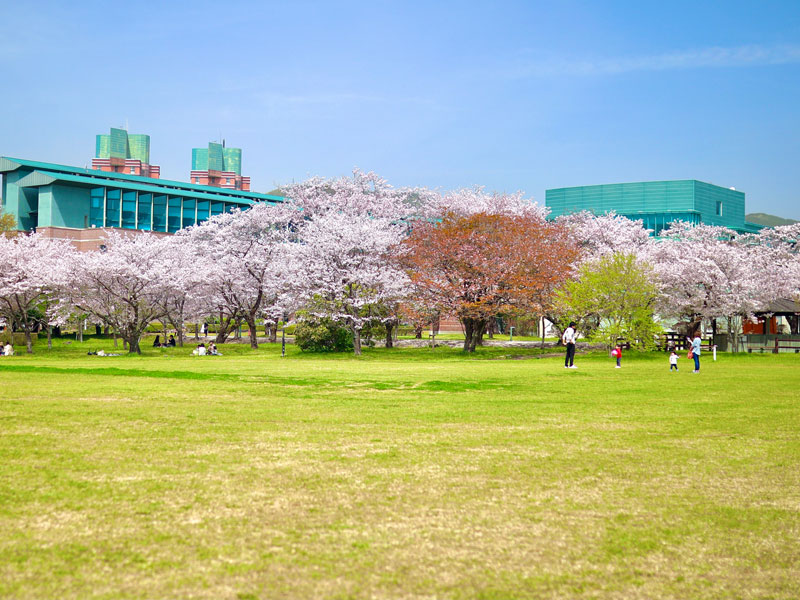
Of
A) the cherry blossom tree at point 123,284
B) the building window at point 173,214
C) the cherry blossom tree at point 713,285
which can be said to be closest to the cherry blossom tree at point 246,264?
the cherry blossom tree at point 123,284

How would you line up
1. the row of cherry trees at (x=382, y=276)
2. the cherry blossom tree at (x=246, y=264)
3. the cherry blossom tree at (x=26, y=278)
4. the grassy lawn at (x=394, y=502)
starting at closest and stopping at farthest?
the grassy lawn at (x=394, y=502)
the cherry blossom tree at (x=26, y=278)
the row of cherry trees at (x=382, y=276)
the cherry blossom tree at (x=246, y=264)

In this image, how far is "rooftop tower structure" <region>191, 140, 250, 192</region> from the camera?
123500 millimetres

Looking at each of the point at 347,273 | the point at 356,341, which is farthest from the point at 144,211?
the point at 356,341

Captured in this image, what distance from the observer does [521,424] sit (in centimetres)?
1176

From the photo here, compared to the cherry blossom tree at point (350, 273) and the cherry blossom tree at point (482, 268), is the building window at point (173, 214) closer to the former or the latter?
the cherry blossom tree at point (350, 273)

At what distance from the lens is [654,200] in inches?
5404

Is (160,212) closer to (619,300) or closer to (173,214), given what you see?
(173,214)

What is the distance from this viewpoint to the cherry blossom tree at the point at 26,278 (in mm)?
42094

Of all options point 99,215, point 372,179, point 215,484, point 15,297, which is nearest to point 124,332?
point 15,297

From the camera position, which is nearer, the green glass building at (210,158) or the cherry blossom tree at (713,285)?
the cherry blossom tree at (713,285)

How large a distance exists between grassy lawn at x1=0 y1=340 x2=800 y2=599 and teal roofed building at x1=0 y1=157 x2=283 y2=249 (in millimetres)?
81544

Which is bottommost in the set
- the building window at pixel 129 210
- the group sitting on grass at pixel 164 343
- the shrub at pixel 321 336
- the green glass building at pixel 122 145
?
the group sitting on grass at pixel 164 343

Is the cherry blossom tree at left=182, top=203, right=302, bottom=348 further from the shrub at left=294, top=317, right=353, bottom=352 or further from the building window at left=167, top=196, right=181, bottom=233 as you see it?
the building window at left=167, top=196, right=181, bottom=233

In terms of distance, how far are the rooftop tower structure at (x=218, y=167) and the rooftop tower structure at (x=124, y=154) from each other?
25.3 feet
